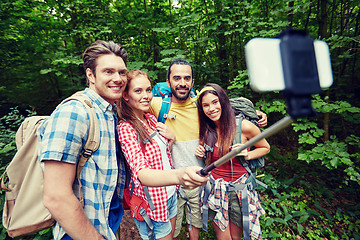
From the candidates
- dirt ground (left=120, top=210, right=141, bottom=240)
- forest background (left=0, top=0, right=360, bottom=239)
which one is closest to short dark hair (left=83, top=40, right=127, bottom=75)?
forest background (left=0, top=0, right=360, bottom=239)

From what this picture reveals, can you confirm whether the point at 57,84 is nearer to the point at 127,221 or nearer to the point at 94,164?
the point at 127,221

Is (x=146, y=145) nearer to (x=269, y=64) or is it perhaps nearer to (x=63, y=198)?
(x=63, y=198)

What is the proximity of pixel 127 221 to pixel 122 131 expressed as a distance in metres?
3.02

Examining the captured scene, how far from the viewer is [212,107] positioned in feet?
7.55

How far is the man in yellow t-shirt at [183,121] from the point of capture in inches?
98.4

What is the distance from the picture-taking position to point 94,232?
131 cm

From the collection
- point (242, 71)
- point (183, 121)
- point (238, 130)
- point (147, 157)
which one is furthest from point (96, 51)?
point (242, 71)

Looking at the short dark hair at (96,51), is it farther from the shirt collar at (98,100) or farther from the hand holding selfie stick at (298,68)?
the hand holding selfie stick at (298,68)

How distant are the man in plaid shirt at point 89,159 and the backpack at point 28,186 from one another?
68 millimetres

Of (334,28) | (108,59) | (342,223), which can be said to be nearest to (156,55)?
(108,59)

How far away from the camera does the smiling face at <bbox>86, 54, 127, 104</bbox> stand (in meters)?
1.55

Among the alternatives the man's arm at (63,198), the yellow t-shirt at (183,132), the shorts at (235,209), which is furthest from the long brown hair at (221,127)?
the man's arm at (63,198)

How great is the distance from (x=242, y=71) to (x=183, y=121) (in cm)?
247

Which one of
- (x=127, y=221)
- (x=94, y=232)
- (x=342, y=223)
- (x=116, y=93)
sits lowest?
(x=342, y=223)
